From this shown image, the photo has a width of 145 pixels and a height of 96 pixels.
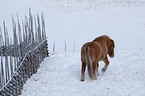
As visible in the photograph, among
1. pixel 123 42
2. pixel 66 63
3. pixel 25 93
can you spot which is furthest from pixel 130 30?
pixel 25 93

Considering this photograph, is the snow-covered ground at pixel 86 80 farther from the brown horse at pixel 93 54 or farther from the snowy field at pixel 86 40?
the brown horse at pixel 93 54

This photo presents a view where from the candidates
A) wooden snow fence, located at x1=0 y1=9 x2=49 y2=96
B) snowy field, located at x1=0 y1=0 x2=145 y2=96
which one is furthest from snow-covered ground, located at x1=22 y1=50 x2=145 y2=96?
wooden snow fence, located at x1=0 y1=9 x2=49 y2=96

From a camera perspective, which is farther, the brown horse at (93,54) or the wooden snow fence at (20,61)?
the brown horse at (93,54)

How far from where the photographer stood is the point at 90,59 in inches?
174

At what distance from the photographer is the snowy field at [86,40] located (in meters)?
4.30

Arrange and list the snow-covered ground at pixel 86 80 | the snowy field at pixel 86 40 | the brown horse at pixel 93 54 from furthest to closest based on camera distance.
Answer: the brown horse at pixel 93 54, the snowy field at pixel 86 40, the snow-covered ground at pixel 86 80

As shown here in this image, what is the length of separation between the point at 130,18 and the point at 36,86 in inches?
405

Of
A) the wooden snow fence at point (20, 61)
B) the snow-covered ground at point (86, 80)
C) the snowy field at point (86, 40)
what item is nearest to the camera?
the wooden snow fence at point (20, 61)

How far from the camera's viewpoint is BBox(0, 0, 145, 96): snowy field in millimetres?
4301

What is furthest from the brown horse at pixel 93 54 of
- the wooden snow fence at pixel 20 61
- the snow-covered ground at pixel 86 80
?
the wooden snow fence at pixel 20 61

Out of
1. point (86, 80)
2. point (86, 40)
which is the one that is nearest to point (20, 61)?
point (86, 80)

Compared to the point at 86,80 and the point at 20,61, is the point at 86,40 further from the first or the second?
the point at 20,61

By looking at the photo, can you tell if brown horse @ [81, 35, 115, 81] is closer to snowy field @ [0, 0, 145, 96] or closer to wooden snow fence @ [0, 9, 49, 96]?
snowy field @ [0, 0, 145, 96]

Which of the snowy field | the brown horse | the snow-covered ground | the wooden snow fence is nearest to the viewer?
the wooden snow fence
